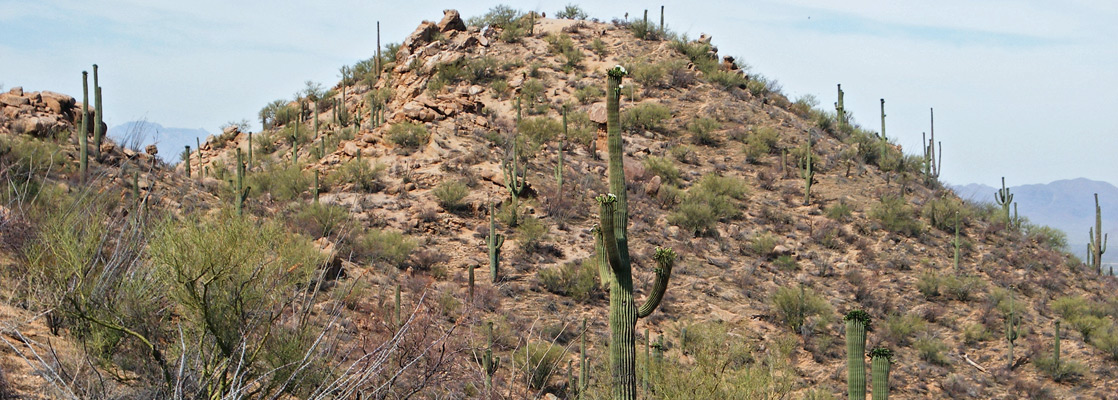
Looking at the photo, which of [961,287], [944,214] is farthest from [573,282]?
[944,214]

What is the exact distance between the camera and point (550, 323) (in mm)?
19109

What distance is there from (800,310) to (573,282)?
16.9 ft

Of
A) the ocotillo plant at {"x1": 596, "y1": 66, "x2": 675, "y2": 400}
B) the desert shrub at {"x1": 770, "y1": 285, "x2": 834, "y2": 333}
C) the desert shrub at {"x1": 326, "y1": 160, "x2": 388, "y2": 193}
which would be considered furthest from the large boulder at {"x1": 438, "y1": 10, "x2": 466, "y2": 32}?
the ocotillo plant at {"x1": 596, "y1": 66, "x2": 675, "y2": 400}

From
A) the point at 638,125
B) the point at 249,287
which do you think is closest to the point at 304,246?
the point at 249,287

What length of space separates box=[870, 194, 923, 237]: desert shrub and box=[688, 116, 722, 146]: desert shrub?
608 centimetres

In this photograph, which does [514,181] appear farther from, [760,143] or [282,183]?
[760,143]

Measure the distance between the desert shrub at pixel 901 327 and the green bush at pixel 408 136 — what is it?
13285 millimetres

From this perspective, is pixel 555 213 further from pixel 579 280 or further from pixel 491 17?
pixel 491 17

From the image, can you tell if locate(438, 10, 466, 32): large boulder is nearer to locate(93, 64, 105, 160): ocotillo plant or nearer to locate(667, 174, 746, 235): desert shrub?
locate(667, 174, 746, 235): desert shrub

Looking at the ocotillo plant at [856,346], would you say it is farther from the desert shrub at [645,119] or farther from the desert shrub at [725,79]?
the desert shrub at [725,79]

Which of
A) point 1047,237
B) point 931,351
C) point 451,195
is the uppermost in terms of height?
point 451,195

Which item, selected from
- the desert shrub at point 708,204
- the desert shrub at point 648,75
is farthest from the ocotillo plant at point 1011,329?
the desert shrub at point 648,75

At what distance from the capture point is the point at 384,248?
798 inches

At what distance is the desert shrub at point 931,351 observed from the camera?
20.0 metres
